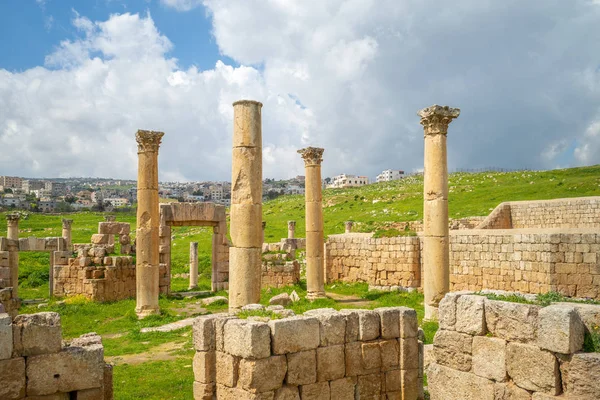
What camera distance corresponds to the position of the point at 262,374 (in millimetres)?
7590

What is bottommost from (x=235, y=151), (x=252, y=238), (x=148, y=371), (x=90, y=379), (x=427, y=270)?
(x=148, y=371)

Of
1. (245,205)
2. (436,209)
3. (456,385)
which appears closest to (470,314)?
(456,385)

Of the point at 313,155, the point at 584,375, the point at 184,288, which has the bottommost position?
the point at 184,288

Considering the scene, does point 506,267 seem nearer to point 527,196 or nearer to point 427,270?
point 427,270

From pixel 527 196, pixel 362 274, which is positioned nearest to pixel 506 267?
pixel 362 274

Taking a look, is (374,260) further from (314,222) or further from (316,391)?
(316,391)

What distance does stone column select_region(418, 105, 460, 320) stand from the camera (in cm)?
1485

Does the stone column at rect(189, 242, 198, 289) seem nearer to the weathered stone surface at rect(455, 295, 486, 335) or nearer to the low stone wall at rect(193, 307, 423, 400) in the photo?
the low stone wall at rect(193, 307, 423, 400)

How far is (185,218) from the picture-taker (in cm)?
2519

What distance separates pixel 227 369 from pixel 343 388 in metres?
1.96

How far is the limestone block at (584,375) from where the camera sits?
6.15 meters

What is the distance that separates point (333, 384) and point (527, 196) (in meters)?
34.8

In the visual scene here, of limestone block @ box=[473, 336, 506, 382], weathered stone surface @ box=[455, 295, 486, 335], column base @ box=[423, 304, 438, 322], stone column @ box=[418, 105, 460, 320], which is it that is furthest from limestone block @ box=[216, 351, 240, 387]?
stone column @ box=[418, 105, 460, 320]

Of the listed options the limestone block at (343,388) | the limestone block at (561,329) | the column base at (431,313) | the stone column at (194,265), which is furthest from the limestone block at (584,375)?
the stone column at (194,265)
